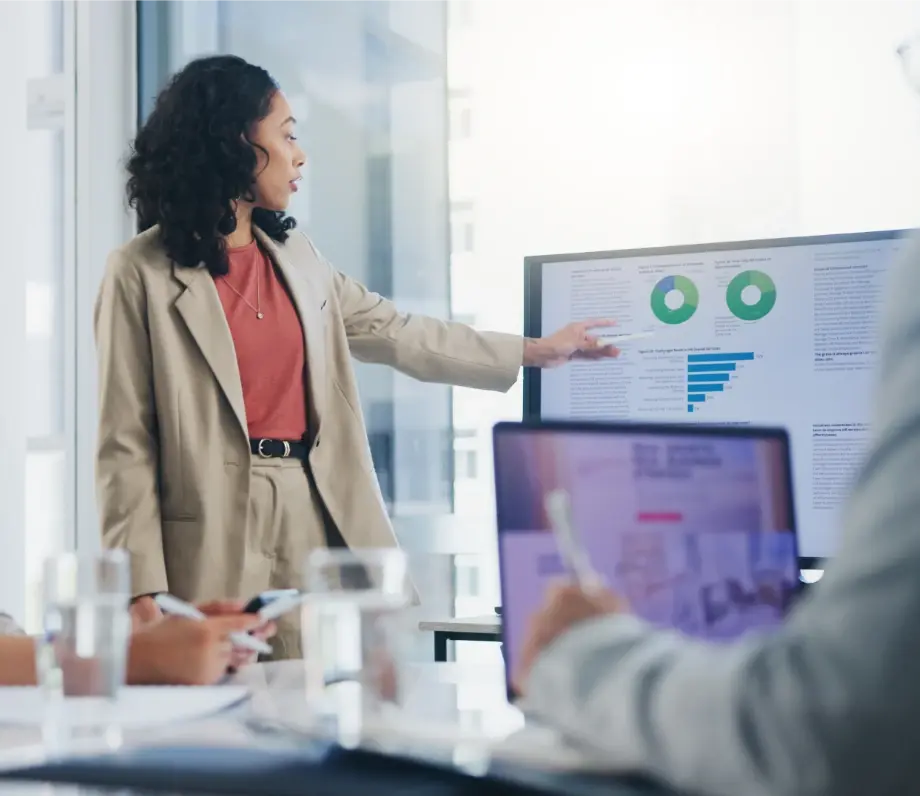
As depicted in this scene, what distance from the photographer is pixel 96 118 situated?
11.9 feet

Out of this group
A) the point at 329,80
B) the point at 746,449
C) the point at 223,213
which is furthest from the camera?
the point at 329,80

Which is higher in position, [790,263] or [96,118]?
[96,118]

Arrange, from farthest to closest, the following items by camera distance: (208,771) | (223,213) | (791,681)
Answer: (223,213) → (208,771) → (791,681)

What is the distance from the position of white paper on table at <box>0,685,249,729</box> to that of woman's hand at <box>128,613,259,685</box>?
0.10 ft

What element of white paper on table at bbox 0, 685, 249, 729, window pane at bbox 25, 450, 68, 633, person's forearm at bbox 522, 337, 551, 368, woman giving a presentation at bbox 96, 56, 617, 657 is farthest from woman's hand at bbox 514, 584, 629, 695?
window pane at bbox 25, 450, 68, 633

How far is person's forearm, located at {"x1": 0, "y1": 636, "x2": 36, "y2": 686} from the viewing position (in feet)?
3.73

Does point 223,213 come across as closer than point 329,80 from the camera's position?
Yes

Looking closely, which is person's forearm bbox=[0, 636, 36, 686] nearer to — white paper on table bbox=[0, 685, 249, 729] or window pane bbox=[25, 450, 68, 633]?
white paper on table bbox=[0, 685, 249, 729]

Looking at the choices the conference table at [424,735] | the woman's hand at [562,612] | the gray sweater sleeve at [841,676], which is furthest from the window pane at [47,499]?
the gray sweater sleeve at [841,676]

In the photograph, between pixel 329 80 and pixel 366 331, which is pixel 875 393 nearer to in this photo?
pixel 366 331

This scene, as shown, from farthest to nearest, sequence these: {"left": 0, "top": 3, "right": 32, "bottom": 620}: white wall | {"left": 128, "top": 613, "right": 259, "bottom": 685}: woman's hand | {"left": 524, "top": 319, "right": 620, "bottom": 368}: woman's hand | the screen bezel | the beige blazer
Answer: {"left": 0, "top": 3, "right": 32, "bottom": 620}: white wall
the beige blazer
{"left": 524, "top": 319, "right": 620, "bottom": 368}: woman's hand
the screen bezel
{"left": 128, "top": 613, "right": 259, "bottom": 685}: woman's hand

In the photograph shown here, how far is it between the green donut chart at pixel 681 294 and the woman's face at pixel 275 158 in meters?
0.87

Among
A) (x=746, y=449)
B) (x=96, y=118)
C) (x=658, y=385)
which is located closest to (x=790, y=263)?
(x=658, y=385)

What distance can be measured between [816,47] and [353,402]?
1.48m
